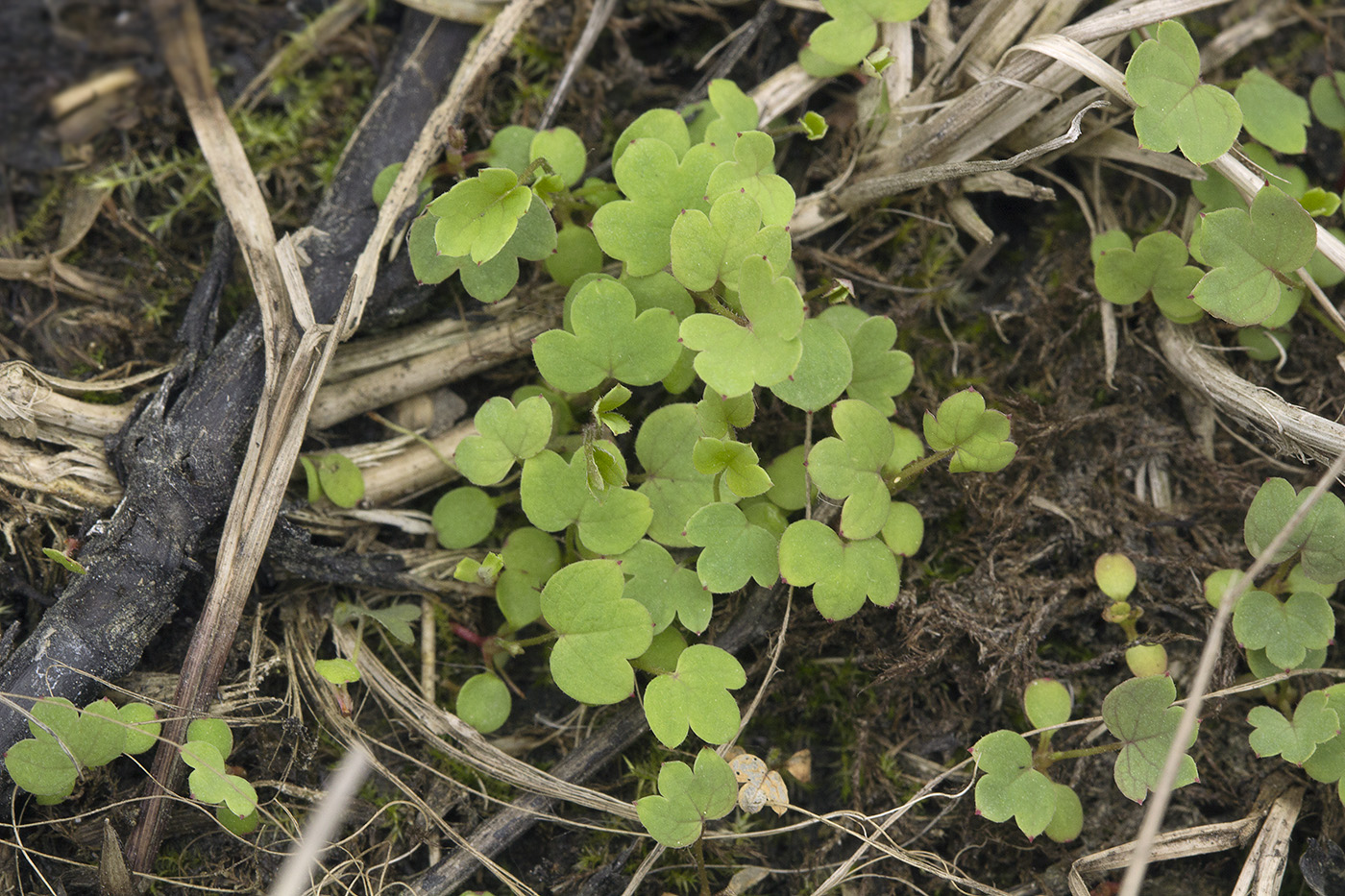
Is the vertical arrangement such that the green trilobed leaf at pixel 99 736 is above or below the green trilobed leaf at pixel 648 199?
below

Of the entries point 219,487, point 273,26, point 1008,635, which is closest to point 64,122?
point 273,26

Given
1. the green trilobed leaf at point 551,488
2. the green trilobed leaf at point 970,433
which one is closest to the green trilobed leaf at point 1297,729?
the green trilobed leaf at point 970,433

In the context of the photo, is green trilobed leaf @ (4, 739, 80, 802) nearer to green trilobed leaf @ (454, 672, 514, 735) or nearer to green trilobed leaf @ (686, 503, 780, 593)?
green trilobed leaf @ (454, 672, 514, 735)

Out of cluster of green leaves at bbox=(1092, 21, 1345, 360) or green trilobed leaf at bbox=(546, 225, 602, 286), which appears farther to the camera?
green trilobed leaf at bbox=(546, 225, 602, 286)

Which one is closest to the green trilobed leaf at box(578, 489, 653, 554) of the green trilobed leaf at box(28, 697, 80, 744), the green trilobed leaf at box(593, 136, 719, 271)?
the green trilobed leaf at box(593, 136, 719, 271)

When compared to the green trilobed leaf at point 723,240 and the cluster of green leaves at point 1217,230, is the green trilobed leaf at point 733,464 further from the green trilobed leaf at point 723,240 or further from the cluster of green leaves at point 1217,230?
the cluster of green leaves at point 1217,230

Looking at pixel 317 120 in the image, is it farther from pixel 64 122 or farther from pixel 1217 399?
pixel 1217 399
